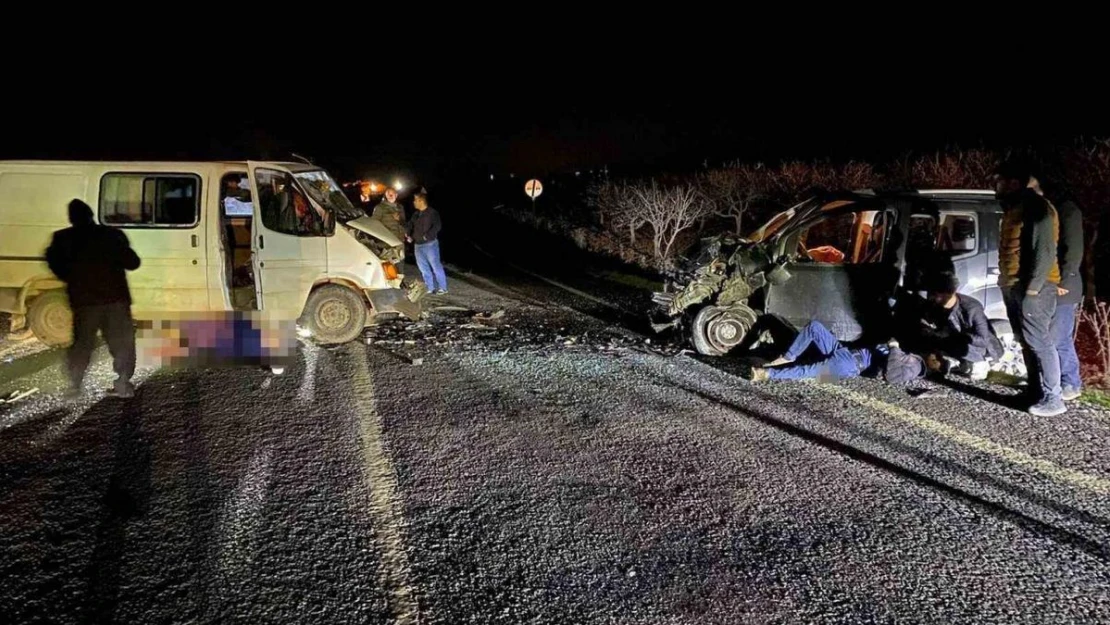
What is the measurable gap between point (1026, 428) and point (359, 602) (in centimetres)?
465

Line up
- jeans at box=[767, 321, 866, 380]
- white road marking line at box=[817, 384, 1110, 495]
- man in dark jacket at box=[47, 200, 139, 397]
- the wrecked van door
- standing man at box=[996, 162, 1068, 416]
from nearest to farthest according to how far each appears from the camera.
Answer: white road marking line at box=[817, 384, 1110, 495] < standing man at box=[996, 162, 1068, 416] < man in dark jacket at box=[47, 200, 139, 397] < jeans at box=[767, 321, 866, 380] < the wrecked van door

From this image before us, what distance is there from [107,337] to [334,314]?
2205 mm

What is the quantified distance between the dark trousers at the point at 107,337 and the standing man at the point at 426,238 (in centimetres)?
480

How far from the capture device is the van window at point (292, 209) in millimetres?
6977

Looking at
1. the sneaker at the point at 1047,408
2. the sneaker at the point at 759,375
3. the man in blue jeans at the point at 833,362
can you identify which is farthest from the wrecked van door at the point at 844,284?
the sneaker at the point at 1047,408

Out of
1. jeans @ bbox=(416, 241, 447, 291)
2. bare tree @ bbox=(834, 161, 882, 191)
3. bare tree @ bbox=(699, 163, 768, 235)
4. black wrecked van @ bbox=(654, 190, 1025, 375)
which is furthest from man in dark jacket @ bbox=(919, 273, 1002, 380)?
bare tree @ bbox=(699, 163, 768, 235)

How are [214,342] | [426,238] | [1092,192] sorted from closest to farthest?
[214,342]
[1092,192]
[426,238]

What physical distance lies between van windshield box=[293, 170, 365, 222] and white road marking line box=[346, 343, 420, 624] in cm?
244

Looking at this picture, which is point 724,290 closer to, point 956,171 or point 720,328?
point 720,328

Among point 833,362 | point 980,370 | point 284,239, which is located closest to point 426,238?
point 284,239

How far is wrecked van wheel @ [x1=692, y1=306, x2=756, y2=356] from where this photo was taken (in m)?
7.00

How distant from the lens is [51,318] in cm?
682

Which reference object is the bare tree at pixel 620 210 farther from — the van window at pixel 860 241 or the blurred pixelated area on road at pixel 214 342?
the blurred pixelated area on road at pixel 214 342

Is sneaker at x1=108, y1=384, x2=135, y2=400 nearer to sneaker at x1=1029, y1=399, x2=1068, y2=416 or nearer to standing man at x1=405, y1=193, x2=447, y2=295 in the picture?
standing man at x1=405, y1=193, x2=447, y2=295
